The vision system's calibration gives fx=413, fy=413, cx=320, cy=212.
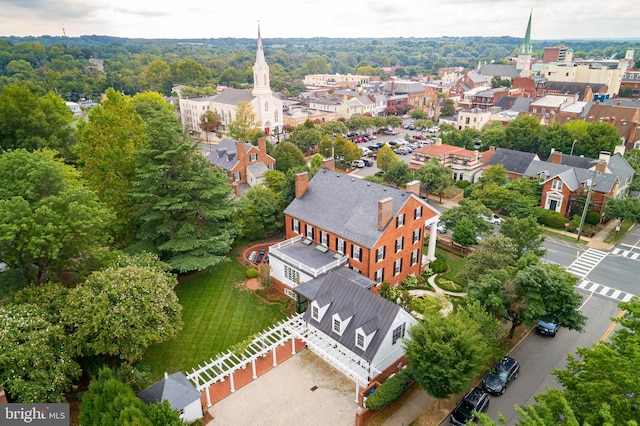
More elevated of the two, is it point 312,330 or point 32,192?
point 32,192

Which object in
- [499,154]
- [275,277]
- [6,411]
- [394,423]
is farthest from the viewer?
[499,154]

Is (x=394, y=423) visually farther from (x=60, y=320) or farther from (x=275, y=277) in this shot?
(x=60, y=320)

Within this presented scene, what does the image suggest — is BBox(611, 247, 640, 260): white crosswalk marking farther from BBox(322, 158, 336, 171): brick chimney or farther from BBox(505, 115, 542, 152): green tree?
BBox(322, 158, 336, 171): brick chimney

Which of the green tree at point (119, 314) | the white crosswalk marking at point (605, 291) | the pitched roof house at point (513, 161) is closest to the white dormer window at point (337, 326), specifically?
the green tree at point (119, 314)

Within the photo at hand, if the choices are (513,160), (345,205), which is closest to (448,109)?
(513,160)

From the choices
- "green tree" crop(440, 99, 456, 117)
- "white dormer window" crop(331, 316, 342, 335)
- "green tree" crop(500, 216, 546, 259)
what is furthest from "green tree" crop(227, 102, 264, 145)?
"green tree" crop(440, 99, 456, 117)

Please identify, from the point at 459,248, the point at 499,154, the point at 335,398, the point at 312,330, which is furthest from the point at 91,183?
the point at 499,154
